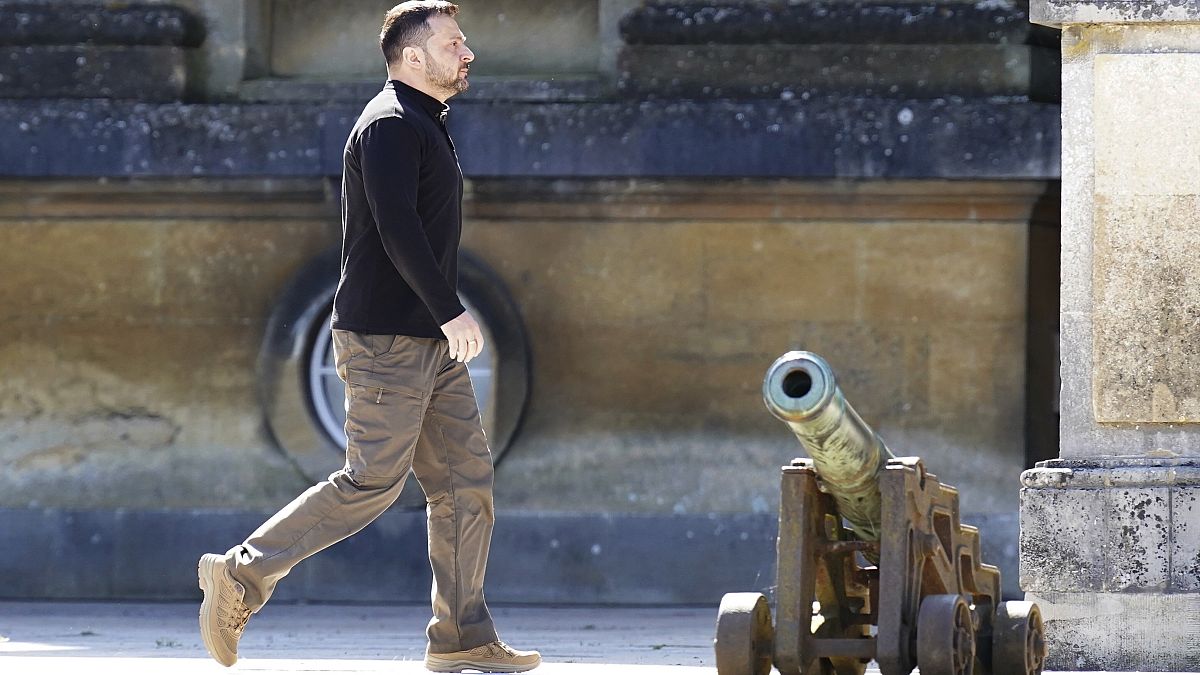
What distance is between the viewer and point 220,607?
5.64 metres

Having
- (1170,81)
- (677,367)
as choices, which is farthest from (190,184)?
(1170,81)

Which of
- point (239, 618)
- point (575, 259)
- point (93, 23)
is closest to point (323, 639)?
point (239, 618)

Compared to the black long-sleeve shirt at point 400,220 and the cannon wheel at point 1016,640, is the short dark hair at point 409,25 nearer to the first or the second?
the black long-sleeve shirt at point 400,220

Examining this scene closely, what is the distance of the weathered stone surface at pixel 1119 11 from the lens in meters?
6.75

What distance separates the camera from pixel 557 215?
9156mm

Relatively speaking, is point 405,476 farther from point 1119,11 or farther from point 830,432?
point 1119,11

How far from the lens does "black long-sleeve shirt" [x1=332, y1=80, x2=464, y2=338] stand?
18.5 ft

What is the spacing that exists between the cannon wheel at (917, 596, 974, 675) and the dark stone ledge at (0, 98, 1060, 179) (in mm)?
3480

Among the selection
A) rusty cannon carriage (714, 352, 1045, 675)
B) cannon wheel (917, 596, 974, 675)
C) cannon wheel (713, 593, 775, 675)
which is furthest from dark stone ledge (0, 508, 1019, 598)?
cannon wheel (917, 596, 974, 675)

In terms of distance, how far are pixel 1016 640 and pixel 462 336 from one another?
1.70 m

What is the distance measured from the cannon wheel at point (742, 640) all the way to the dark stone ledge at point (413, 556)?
3.14 meters

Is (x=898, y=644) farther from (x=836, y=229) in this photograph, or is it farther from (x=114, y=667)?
(x=836, y=229)

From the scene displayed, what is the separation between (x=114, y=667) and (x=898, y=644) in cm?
249

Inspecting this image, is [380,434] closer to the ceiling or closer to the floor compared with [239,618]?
closer to the ceiling
